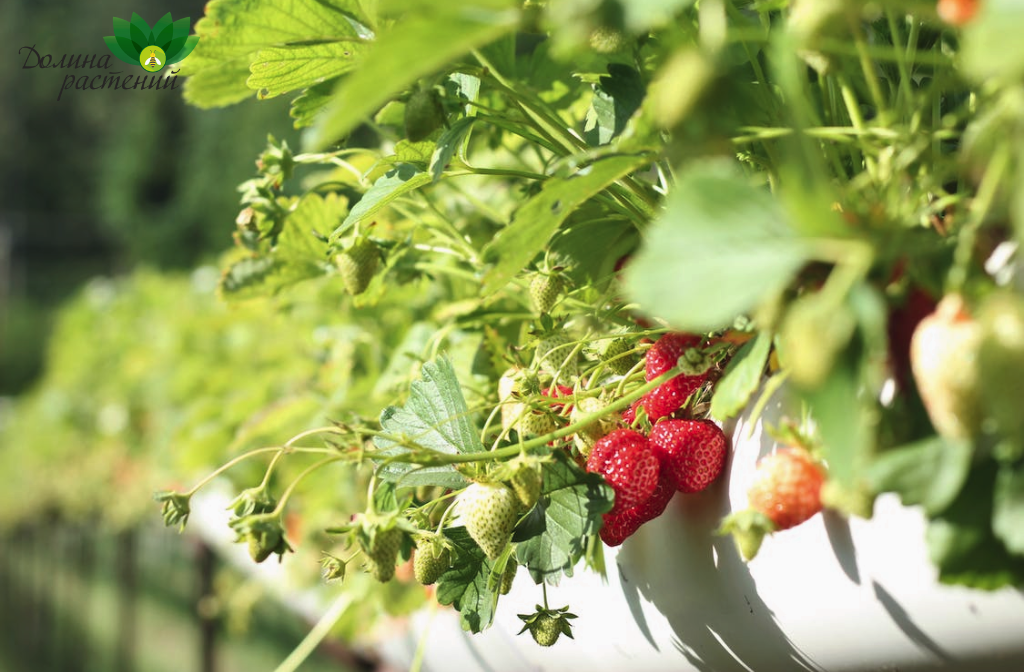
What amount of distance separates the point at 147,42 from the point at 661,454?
2.05 feet

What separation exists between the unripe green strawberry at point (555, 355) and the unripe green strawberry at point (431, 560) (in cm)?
9

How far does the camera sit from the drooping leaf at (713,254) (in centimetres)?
19

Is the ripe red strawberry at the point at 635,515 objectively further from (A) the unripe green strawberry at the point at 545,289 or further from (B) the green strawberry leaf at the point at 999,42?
(B) the green strawberry leaf at the point at 999,42

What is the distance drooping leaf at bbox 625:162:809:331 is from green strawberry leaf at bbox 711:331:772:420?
92mm

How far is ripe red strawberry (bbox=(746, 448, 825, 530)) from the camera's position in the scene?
29cm

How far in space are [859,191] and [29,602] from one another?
13.0 feet

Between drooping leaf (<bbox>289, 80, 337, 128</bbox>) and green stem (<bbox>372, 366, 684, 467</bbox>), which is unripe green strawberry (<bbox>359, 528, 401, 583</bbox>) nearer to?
green stem (<bbox>372, 366, 684, 467</bbox>)

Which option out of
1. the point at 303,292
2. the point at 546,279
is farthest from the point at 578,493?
the point at 303,292

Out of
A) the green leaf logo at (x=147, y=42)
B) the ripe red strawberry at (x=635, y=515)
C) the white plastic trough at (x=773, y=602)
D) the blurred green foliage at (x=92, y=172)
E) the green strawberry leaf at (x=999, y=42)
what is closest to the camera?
the green strawberry leaf at (x=999, y=42)

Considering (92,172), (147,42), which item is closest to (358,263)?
(147,42)

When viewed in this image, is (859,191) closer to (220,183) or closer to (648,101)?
(648,101)

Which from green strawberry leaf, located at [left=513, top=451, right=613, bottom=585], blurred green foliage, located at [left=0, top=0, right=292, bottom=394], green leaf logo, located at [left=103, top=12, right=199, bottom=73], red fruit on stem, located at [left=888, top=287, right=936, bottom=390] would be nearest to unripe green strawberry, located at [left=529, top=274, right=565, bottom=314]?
green strawberry leaf, located at [left=513, top=451, right=613, bottom=585]

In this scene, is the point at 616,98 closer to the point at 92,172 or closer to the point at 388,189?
the point at 388,189

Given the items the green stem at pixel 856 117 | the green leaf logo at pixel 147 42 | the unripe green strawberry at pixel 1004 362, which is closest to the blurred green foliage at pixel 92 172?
the green leaf logo at pixel 147 42
